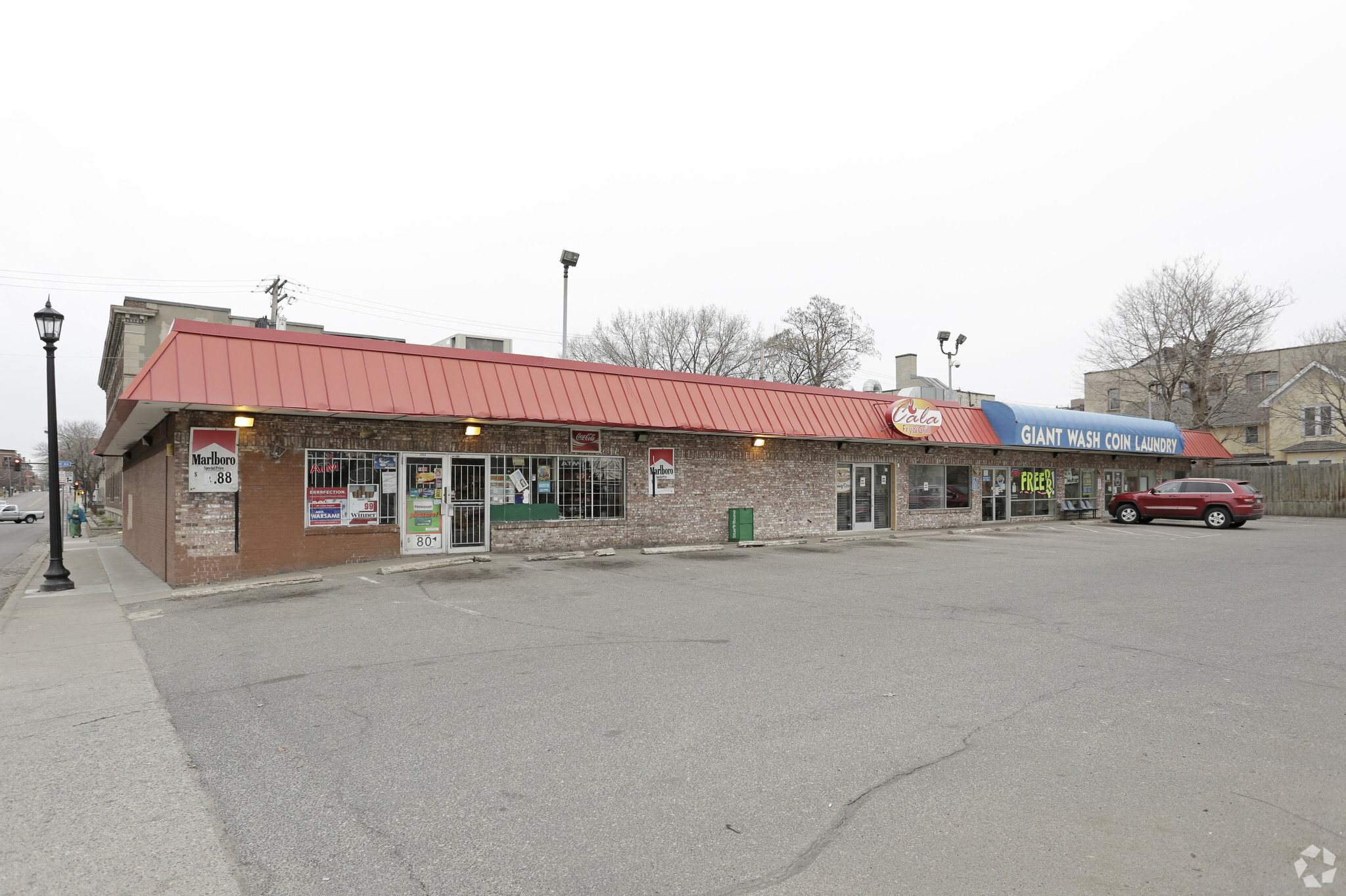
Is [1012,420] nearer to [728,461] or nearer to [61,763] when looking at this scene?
[728,461]

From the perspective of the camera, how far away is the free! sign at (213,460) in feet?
40.2

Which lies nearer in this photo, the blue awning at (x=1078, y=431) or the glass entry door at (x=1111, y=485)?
the blue awning at (x=1078, y=431)

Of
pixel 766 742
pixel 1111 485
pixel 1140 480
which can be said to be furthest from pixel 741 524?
pixel 1140 480

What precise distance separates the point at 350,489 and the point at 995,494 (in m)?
21.3

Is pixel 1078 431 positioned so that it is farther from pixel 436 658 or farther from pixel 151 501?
pixel 151 501

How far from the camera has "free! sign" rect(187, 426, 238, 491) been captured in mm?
12250

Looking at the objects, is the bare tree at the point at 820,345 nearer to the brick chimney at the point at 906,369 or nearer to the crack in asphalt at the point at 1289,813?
the brick chimney at the point at 906,369

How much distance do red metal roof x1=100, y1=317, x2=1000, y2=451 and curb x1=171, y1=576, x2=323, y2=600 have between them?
2825mm

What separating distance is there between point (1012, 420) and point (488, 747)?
909 inches

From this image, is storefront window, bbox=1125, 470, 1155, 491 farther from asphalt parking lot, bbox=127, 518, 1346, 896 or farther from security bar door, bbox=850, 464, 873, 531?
asphalt parking lot, bbox=127, 518, 1346, 896

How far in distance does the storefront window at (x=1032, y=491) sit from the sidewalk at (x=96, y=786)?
26.2 metres

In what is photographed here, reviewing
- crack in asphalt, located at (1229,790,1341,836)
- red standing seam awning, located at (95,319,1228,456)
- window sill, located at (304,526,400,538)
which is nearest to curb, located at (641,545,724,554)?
red standing seam awning, located at (95,319,1228,456)

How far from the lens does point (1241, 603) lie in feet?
32.7

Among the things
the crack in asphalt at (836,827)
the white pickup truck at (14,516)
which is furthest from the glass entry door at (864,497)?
the white pickup truck at (14,516)
